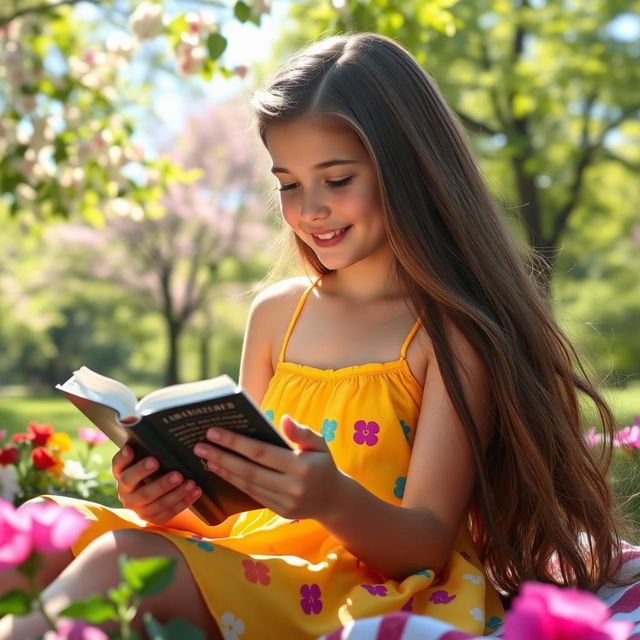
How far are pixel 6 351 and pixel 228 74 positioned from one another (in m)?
27.2

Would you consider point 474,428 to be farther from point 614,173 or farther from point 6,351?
point 6,351

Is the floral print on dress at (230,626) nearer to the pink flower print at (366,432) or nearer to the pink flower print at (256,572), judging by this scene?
the pink flower print at (256,572)

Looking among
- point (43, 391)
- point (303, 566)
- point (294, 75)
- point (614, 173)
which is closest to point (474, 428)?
point (303, 566)

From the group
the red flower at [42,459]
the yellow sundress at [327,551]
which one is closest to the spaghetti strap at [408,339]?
the yellow sundress at [327,551]

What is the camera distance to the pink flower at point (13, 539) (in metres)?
1.17

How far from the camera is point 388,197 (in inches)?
92.0

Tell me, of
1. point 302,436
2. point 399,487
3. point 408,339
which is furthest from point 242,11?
point 302,436

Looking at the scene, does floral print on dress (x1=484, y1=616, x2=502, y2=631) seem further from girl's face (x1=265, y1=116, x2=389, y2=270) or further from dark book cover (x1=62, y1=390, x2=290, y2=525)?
girl's face (x1=265, y1=116, x2=389, y2=270)

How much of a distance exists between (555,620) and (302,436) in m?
0.80

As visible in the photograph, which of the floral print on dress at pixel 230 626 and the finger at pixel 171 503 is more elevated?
the finger at pixel 171 503

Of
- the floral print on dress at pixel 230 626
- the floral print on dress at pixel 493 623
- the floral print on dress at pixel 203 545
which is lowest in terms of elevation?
the floral print on dress at pixel 493 623

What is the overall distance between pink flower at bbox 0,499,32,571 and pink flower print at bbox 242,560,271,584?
78 cm

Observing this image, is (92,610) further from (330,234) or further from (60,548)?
(330,234)

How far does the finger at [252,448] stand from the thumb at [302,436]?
0.11ft
